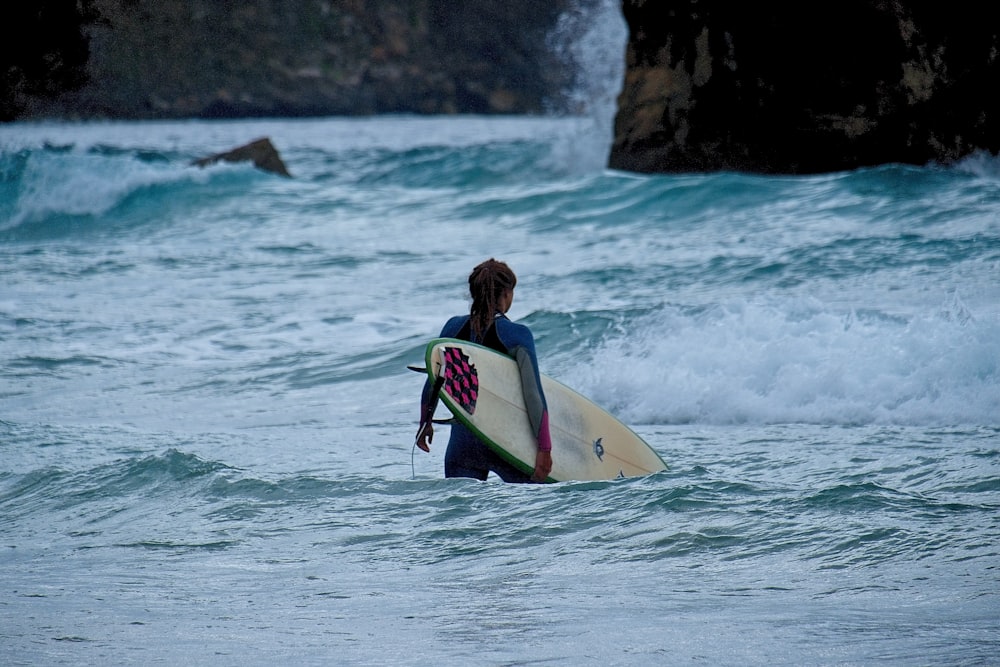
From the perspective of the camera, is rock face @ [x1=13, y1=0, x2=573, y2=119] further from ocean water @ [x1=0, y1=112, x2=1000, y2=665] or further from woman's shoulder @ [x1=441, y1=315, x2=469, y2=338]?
woman's shoulder @ [x1=441, y1=315, x2=469, y2=338]

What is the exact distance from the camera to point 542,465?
14.9 ft

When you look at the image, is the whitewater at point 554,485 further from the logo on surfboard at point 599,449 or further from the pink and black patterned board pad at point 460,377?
the pink and black patterned board pad at point 460,377

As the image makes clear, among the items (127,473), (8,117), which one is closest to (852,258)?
(127,473)

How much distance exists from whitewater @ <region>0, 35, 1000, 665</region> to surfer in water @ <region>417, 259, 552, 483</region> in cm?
11

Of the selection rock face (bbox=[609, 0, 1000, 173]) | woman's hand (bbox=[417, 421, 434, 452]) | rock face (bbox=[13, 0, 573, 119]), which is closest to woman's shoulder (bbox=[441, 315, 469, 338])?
woman's hand (bbox=[417, 421, 434, 452])

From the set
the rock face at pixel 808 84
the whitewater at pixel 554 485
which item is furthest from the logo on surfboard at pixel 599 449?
the rock face at pixel 808 84

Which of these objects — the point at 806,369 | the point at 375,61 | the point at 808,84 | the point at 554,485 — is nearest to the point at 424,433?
the point at 554,485

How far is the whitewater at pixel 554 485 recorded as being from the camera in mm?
3186

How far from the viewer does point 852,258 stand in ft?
33.0

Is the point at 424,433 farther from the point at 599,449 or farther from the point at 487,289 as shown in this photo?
the point at 599,449

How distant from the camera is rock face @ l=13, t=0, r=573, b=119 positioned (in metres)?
75.4

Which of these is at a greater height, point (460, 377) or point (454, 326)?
point (454, 326)

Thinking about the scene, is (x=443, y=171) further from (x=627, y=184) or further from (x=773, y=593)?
(x=773, y=593)

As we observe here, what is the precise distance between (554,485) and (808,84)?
11.4 m
